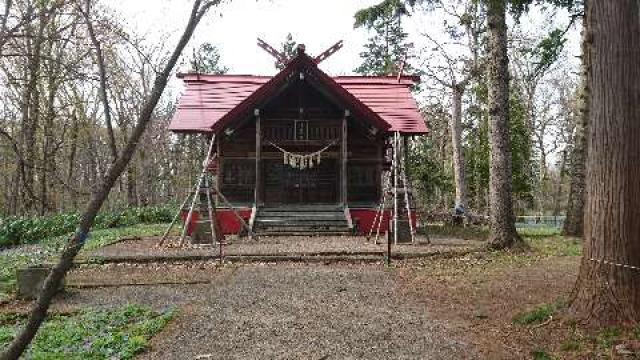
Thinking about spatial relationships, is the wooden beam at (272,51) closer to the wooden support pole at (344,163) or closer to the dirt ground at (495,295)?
the wooden support pole at (344,163)

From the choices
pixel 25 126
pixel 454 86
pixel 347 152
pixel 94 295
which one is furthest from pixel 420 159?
pixel 94 295

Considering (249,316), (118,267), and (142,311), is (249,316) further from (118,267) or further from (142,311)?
(118,267)

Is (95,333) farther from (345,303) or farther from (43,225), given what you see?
(43,225)

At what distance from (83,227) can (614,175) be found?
5613 millimetres

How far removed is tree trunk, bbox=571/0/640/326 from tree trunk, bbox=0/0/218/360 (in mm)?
4916

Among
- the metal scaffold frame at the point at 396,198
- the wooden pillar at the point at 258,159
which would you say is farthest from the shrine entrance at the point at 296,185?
the metal scaffold frame at the point at 396,198

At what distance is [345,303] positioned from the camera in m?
8.85

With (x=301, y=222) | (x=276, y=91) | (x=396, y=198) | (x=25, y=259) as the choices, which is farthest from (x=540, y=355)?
(x=276, y=91)

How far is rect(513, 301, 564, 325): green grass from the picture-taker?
283 inches

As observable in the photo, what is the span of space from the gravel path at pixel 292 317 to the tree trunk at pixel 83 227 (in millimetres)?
3117

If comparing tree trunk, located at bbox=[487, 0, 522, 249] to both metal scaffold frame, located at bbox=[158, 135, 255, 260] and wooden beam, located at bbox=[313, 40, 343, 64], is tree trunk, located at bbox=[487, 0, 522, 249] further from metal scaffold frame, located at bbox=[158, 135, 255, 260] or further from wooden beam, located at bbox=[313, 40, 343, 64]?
wooden beam, located at bbox=[313, 40, 343, 64]

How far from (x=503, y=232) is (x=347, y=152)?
9.60m

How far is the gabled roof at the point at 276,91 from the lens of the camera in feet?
67.5

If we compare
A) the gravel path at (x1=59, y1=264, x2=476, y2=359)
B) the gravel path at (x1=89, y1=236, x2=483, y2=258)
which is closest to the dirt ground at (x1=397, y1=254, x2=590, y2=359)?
the gravel path at (x1=59, y1=264, x2=476, y2=359)
